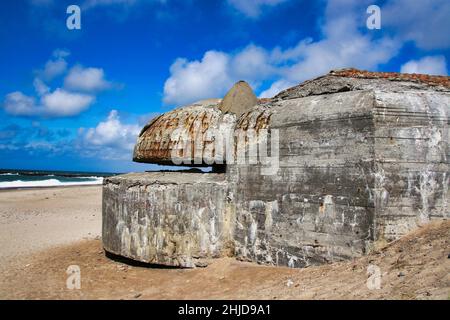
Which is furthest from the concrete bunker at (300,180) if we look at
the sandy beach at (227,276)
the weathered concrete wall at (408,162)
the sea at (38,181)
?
the sea at (38,181)

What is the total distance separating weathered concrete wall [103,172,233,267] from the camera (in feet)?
18.2

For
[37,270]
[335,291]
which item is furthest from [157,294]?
[37,270]

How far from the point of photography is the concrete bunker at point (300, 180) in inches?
171

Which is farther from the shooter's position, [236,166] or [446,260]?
[236,166]

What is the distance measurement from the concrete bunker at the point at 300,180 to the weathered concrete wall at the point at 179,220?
14mm

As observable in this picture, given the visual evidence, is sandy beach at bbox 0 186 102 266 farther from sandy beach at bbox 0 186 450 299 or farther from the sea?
the sea

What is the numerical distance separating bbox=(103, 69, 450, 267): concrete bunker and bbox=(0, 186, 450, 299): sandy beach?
0.77 feet

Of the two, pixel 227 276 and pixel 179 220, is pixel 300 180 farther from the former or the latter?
pixel 179 220

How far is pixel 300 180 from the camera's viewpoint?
4898 mm

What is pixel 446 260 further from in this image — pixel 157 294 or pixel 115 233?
pixel 115 233

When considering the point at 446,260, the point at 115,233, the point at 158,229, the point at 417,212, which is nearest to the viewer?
the point at 446,260

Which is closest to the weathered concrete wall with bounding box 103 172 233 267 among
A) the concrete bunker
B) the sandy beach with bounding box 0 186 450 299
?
the concrete bunker
